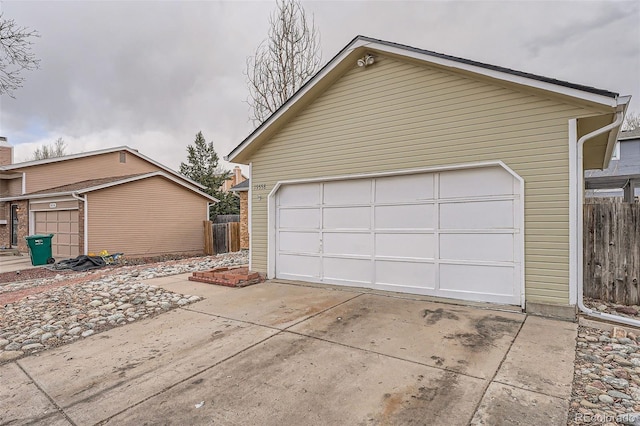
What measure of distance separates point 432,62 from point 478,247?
3180mm

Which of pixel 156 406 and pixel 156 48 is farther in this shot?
pixel 156 48

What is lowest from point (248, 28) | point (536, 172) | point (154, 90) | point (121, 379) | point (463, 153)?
point (121, 379)

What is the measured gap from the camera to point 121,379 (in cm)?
318

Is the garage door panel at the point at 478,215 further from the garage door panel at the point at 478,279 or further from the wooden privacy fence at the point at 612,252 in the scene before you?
the wooden privacy fence at the point at 612,252

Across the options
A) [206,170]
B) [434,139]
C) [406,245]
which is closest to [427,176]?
[434,139]

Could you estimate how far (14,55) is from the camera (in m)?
8.28

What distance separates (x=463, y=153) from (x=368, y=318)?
10.2 ft

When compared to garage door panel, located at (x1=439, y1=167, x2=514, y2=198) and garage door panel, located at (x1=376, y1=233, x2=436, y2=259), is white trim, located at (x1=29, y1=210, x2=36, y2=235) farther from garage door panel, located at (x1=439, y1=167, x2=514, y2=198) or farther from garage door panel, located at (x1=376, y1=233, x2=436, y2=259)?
garage door panel, located at (x1=439, y1=167, x2=514, y2=198)

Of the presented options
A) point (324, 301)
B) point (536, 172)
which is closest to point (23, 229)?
point (324, 301)

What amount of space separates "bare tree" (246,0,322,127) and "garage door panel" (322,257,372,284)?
9734 mm

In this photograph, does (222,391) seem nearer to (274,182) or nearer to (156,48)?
(274,182)

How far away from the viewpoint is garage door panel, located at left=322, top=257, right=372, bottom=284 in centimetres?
654

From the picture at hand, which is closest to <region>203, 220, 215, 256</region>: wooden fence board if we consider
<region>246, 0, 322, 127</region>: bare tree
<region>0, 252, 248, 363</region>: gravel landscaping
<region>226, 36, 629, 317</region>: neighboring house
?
<region>246, 0, 322, 127</region>: bare tree

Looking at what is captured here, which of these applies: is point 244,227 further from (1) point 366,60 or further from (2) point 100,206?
(1) point 366,60
